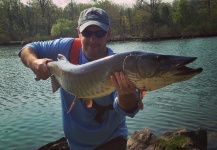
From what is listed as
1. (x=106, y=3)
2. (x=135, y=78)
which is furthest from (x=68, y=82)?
(x=106, y=3)

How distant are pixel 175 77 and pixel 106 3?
88809 mm

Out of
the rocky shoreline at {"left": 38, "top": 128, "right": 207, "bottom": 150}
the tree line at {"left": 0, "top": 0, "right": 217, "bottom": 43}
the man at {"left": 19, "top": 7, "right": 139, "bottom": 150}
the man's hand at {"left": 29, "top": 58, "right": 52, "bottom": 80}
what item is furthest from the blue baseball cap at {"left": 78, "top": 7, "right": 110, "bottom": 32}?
the tree line at {"left": 0, "top": 0, "right": 217, "bottom": 43}

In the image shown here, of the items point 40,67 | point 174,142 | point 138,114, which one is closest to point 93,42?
point 40,67

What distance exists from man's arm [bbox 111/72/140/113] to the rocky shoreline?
3.98m

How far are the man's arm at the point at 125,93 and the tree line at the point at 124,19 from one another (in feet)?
209

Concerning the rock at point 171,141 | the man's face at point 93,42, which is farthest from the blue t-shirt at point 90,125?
the rock at point 171,141

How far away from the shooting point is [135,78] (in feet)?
8.26

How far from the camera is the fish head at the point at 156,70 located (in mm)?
2172

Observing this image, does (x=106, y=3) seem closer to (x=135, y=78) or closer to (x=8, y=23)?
(x=8, y=23)

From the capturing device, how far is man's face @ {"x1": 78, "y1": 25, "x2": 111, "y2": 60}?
3535 millimetres

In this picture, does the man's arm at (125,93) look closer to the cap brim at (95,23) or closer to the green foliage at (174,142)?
the cap brim at (95,23)

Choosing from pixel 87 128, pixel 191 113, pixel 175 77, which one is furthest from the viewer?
pixel 191 113

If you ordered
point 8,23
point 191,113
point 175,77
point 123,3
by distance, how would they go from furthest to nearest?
point 123,3
point 8,23
point 191,113
point 175,77

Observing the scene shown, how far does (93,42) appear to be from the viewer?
350 cm
